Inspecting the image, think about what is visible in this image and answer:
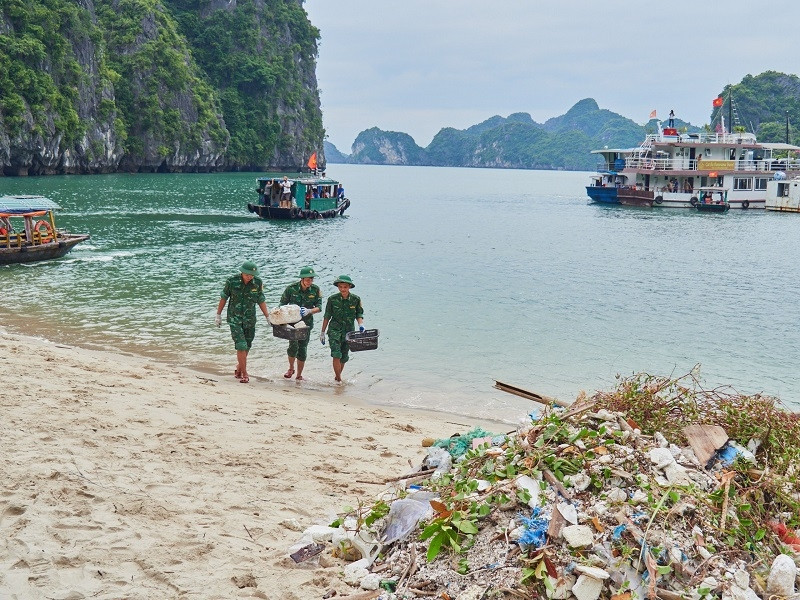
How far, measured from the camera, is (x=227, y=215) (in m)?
40.5

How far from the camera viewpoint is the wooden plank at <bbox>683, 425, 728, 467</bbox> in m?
4.73

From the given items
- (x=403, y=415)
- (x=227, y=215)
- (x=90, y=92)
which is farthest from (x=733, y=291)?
(x=90, y=92)

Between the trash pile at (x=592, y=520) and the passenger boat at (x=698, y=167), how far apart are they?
157ft

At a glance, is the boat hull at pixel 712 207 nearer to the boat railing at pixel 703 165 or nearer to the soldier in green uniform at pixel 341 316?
the boat railing at pixel 703 165

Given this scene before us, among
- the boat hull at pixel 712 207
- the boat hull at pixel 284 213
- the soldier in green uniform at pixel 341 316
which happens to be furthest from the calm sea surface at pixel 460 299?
the boat hull at pixel 712 207

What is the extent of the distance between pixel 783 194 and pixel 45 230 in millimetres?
47508

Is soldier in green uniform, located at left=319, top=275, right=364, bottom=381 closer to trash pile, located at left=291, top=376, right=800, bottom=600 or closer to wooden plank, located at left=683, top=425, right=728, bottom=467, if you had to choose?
trash pile, located at left=291, top=376, right=800, bottom=600

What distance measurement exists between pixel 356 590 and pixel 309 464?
7.52 feet

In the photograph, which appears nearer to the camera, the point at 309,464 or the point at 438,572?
the point at 438,572

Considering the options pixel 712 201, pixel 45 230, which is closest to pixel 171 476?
pixel 45 230

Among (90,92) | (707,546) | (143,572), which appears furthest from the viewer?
(90,92)

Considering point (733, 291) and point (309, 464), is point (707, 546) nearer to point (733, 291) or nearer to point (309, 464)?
point (309, 464)

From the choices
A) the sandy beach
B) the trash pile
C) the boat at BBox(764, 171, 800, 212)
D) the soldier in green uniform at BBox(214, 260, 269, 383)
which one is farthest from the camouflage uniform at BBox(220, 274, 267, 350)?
the boat at BBox(764, 171, 800, 212)

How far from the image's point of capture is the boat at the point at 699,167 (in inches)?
1938
